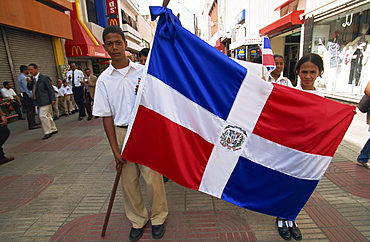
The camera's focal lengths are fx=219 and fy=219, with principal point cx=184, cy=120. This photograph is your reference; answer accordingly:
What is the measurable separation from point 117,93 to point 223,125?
3.58 ft

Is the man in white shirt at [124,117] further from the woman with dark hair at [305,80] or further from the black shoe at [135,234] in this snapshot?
the woman with dark hair at [305,80]

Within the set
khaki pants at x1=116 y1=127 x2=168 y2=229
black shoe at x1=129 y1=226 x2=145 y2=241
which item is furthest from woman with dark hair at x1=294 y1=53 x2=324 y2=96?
black shoe at x1=129 y1=226 x2=145 y2=241

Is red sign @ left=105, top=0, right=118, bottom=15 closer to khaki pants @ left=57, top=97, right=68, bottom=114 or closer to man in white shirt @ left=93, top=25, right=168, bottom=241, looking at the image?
khaki pants @ left=57, top=97, right=68, bottom=114

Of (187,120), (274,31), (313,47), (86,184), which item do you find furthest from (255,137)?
(274,31)

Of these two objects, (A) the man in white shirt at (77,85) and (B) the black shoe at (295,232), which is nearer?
(B) the black shoe at (295,232)

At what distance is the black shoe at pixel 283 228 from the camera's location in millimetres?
2255

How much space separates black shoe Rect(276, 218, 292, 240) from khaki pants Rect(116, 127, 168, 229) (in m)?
1.24

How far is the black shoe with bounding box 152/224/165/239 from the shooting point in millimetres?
2327

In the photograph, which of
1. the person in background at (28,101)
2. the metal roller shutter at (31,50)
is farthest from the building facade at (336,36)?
the metal roller shutter at (31,50)

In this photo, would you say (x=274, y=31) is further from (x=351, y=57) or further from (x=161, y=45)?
(x=161, y=45)

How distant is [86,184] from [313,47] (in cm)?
1019

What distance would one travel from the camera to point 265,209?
2215 mm

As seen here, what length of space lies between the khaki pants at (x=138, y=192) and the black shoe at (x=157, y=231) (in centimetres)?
4

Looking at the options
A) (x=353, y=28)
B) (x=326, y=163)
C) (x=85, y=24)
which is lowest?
(x=326, y=163)
